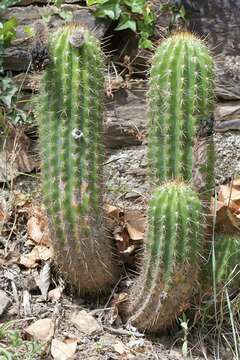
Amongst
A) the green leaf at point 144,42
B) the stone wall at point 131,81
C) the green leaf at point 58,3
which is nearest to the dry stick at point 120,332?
the stone wall at point 131,81

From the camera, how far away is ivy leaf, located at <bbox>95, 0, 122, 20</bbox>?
3652mm

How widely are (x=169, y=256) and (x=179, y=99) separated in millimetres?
618

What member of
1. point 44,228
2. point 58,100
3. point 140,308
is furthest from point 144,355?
point 58,100

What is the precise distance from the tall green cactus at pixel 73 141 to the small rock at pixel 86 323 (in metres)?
0.28

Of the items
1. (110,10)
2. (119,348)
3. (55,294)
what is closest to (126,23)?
(110,10)

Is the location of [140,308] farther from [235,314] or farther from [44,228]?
[44,228]

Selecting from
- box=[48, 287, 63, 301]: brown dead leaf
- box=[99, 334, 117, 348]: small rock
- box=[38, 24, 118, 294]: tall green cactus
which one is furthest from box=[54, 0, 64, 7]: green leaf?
box=[99, 334, 117, 348]: small rock

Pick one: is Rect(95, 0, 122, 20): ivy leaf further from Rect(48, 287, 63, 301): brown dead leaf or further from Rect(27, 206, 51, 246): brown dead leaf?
Rect(48, 287, 63, 301): brown dead leaf

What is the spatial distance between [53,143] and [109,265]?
63cm

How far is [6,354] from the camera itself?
8.80 feet

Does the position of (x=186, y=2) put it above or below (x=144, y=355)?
above

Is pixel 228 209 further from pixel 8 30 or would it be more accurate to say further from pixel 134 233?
pixel 8 30

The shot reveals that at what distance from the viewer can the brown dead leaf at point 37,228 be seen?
11.2 ft

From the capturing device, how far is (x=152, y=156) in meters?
2.96
